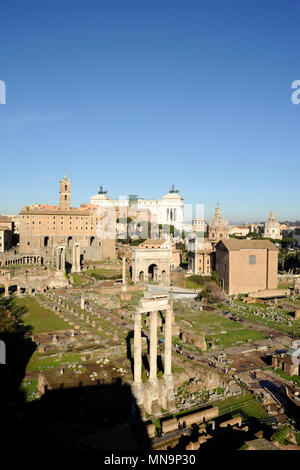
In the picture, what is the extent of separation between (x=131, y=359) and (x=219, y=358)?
713 cm

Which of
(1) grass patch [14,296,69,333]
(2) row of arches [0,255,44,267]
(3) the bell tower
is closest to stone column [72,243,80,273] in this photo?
(2) row of arches [0,255,44,267]

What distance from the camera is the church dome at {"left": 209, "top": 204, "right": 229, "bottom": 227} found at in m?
76.1

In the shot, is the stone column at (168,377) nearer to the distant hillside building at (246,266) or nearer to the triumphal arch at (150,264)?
the distant hillside building at (246,266)

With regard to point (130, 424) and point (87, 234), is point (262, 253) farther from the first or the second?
point (130, 424)

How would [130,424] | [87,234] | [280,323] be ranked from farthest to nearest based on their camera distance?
1. [87,234]
2. [280,323]
3. [130,424]

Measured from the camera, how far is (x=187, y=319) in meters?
41.6

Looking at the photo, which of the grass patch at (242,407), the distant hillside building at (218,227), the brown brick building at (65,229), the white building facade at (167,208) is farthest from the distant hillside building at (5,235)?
the grass patch at (242,407)

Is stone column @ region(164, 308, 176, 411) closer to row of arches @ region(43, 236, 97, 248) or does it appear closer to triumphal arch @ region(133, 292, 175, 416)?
Answer: triumphal arch @ region(133, 292, 175, 416)

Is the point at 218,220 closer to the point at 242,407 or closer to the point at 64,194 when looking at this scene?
the point at 64,194

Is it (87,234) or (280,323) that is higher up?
(87,234)

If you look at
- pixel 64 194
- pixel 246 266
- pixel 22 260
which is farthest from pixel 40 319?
pixel 64 194

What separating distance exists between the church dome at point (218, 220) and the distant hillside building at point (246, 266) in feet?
55.2
